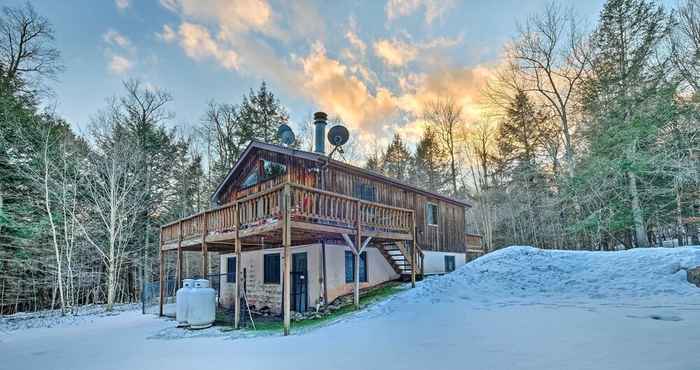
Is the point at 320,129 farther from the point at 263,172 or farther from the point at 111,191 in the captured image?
the point at 111,191

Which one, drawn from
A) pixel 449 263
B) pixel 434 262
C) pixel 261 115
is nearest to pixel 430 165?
pixel 261 115

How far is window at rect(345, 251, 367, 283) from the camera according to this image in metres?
12.5

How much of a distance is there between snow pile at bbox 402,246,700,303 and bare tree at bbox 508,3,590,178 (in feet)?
29.9

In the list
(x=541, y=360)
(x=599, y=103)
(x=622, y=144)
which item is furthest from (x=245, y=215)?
(x=599, y=103)

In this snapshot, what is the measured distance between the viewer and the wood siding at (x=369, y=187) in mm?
12414

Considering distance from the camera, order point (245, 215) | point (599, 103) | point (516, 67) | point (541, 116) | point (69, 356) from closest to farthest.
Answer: point (69, 356), point (245, 215), point (599, 103), point (516, 67), point (541, 116)

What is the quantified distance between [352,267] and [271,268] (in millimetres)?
3399

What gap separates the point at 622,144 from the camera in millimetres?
15266

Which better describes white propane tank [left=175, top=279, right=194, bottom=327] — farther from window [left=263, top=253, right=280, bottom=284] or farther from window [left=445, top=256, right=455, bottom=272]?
window [left=445, top=256, right=455, bottom=272]

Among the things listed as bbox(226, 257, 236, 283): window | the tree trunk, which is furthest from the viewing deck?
the tree trunk

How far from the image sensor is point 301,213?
861 cm

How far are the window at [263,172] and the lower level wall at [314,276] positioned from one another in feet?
9.65

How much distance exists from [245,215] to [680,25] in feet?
67.6

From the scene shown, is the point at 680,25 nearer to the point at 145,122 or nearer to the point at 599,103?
the point at 599,103
